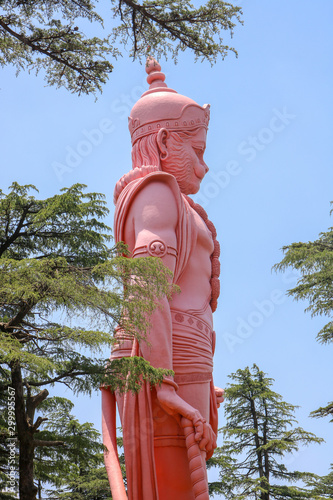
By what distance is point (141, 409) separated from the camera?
6219 mm

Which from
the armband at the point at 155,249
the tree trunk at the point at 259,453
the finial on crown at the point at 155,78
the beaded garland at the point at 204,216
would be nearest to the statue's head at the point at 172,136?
the beaded garland at the point at 204,216

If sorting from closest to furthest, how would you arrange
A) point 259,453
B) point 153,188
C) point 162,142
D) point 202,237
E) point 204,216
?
point 153,188 → point 202,237 → point 162,142 → point 204,216 → point 259,453

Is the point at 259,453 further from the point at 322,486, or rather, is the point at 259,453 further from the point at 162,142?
the point at 162,142

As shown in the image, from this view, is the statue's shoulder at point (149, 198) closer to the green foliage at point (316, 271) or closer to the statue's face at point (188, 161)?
the statue's face at point (188, 161)

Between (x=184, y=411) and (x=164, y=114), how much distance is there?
332cm

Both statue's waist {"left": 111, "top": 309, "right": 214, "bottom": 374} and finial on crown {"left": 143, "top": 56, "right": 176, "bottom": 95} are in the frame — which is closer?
Answer: statue's waist {"left": 111, "top": 309, "right": 214, "bottom": 374}

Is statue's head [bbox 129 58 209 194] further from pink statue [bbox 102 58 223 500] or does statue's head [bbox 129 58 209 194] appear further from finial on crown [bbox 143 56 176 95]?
finial on crown [bbox 143 56 176 95]

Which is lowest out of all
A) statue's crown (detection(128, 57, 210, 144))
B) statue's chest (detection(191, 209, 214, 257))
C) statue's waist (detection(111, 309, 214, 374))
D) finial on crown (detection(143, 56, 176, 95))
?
statue's waist (detection(111, 309, 214, 374))

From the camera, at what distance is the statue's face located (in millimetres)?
7387

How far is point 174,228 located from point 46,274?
6.73ft

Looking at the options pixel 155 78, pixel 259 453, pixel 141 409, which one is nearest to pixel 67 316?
pixel 141 409

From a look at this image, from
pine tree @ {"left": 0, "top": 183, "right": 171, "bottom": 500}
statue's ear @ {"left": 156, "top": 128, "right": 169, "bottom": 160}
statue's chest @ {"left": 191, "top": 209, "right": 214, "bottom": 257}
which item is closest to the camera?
pine tree @ {"left": 0, "top": 183, "right": 171, "bottom": 500}

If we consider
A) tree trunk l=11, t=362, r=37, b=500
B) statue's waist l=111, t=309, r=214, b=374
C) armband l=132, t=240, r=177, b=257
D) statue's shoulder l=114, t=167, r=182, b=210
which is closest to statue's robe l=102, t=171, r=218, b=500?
statue's shoulder l=114, t=167, r=182, b=210

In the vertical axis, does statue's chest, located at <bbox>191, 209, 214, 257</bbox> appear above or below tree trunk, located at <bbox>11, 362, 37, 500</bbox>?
above
